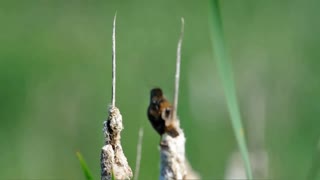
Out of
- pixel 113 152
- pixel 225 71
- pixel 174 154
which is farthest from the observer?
pixel 225 71

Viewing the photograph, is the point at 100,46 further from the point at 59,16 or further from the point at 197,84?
the point at 197,84

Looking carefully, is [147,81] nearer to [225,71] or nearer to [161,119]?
[225,71]

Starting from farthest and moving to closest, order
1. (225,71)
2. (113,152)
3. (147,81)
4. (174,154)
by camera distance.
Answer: (147,81) < (225,71) < (113,152) < (174,154)

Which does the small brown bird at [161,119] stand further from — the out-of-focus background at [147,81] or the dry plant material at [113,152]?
the out-of-focus background at [147,81]

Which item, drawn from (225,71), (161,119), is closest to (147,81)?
(225,71)

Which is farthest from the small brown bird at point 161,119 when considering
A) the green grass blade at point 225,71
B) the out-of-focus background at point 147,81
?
the out-of-focus background at point 147,81

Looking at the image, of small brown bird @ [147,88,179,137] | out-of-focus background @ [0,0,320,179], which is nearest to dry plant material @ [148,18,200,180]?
small brown bird @ [147,88,179,137]

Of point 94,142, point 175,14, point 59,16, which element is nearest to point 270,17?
point 175,14
